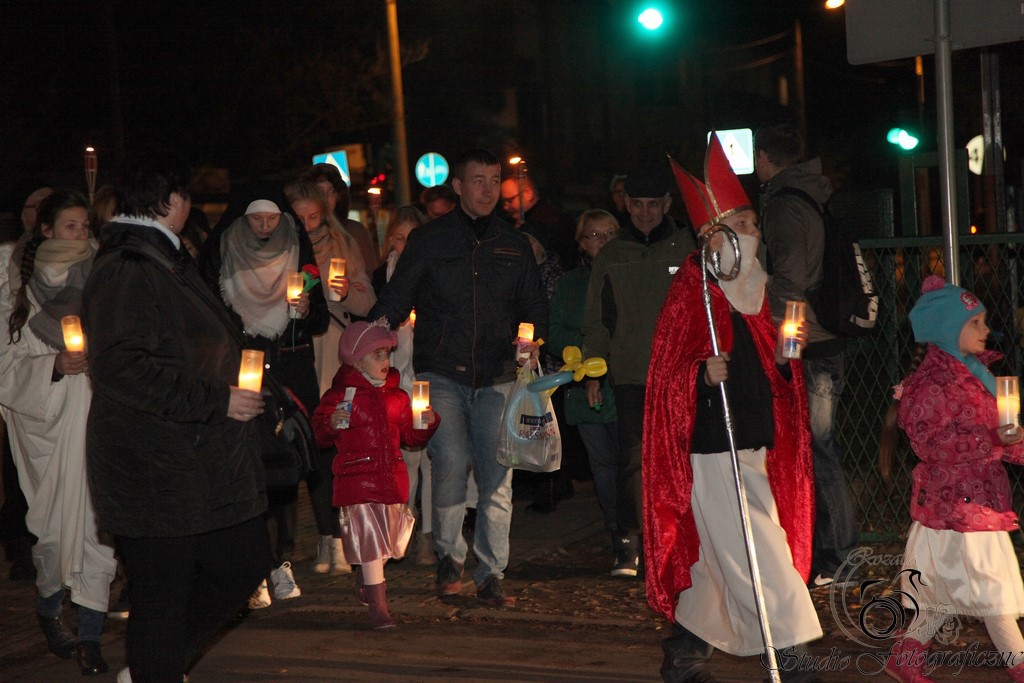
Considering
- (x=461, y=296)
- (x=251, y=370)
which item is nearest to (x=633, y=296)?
(x=461, y=296)

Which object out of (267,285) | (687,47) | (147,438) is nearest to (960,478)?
(147,438)

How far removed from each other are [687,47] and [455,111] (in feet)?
30.7

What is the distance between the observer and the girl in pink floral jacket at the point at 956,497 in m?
5.05

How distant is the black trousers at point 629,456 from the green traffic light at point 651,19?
20.5 feet

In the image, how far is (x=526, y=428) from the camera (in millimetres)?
6836

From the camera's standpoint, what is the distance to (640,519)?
7336 mm

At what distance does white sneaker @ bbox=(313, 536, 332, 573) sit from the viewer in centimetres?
794

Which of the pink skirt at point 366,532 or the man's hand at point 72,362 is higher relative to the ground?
the man's hand at point 72,362

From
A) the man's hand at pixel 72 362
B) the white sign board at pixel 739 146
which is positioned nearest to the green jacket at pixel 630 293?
the man's hand at pixel 72 362

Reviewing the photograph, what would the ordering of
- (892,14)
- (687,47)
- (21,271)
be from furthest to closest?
1. (687,47)
2. (21,271)
3. (892,14)

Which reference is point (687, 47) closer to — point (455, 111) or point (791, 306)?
point (455, 111)

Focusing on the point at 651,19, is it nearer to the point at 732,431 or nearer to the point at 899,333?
the point at 899,333

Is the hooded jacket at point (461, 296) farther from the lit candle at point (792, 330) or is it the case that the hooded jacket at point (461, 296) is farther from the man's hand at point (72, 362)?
the lit candle at point (792, 330)

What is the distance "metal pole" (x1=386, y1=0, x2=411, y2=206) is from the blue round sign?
0.74 meters
